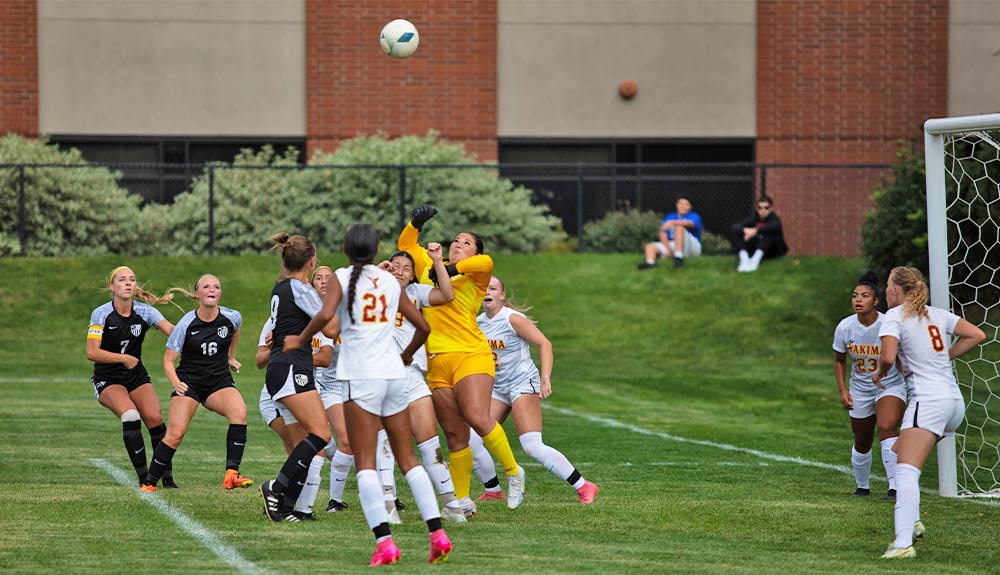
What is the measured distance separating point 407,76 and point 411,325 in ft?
63.6

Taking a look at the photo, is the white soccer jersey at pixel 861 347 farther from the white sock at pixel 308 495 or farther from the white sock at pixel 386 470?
the white sock at pixel 308 495

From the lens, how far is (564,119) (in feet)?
92.4

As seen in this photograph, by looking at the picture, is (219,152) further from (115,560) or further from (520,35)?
(115,560)

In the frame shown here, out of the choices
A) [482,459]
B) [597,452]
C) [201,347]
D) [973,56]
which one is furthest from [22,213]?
[973,56]

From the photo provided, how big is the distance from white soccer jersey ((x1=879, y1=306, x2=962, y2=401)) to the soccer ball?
272 inches

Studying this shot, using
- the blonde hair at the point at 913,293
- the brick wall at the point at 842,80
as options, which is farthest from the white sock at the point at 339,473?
the brick wall at the point at 842,80

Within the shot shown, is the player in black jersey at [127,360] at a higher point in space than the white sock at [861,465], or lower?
higher

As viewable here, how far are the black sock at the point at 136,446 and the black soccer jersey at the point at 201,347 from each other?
2.10ft

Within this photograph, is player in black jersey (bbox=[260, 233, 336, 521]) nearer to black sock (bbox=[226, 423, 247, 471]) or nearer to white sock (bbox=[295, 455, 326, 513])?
white sock (bbox=[295, 455, 326, 513])

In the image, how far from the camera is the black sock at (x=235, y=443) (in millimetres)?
→ 10273

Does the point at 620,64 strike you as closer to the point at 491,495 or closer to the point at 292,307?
the point at 491,495

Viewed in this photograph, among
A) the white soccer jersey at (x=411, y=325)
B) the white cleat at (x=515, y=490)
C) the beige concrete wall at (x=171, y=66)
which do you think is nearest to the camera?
A: the white soccer jersey at (x=411, y=325)

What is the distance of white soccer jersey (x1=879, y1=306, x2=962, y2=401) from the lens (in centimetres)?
855

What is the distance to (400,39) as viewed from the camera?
14.0 m
